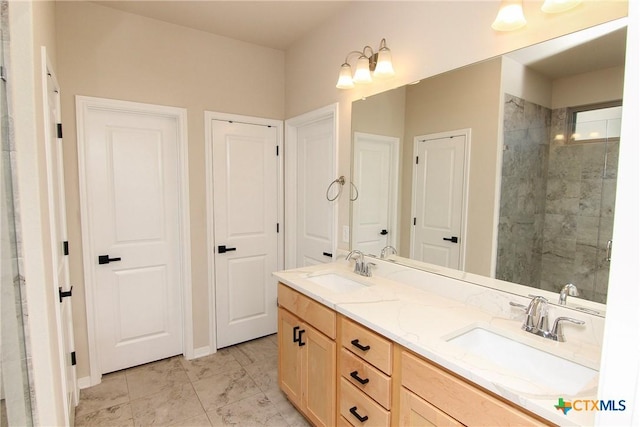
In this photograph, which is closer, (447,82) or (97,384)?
(447,82)

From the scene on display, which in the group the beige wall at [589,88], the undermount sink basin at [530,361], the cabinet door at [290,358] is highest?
the beige wall at [589,88]

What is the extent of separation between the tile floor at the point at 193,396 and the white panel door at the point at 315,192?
102cm

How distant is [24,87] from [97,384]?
7.37 feet

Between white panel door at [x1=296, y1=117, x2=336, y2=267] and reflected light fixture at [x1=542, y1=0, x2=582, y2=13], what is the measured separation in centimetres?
151

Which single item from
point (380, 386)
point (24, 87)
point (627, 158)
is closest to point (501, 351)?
point (380, 386)

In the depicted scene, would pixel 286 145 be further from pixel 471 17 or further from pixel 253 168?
pixel 471 17

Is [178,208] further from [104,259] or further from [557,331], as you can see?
[557,331]

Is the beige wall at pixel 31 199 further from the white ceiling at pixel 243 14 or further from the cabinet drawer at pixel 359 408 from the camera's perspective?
the white ceiling at pixel 243 14

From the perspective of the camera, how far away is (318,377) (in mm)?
1776

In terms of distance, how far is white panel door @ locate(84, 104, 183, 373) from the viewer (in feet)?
7.93

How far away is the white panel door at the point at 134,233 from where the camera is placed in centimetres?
242

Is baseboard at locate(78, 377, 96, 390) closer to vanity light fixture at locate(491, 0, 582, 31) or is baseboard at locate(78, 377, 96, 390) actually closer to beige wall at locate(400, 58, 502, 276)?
beige wall at locate(400, 58, 502, 276)

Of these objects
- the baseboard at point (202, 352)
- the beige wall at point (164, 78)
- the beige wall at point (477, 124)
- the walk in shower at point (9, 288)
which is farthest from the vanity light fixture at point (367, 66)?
the baseboard at point (202, 352)

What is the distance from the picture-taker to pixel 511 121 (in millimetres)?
1481
